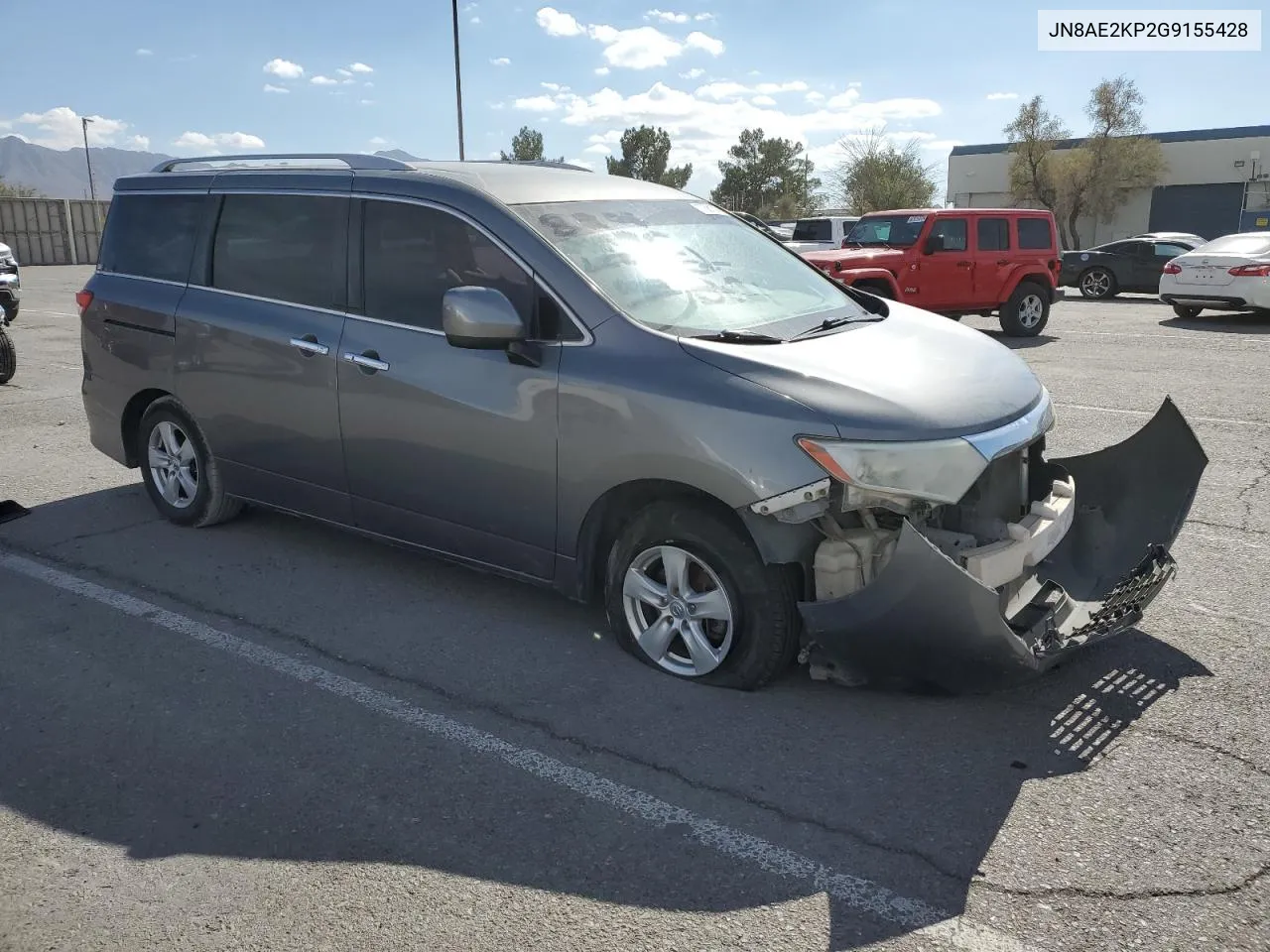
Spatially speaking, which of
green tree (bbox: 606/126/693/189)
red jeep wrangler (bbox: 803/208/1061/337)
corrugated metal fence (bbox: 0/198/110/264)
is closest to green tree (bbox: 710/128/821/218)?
green tree (bbox: 606/126/693/189)

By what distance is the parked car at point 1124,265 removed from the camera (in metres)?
23.5

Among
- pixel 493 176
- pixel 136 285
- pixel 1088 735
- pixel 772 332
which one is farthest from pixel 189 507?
pixel 1088 735

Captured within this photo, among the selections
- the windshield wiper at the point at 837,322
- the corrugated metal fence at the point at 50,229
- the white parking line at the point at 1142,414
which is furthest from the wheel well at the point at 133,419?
the corrugated metal fence at the point at 50,229

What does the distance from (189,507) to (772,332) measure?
3500 mm

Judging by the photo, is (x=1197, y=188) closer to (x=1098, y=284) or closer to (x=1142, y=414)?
(x=1098, y=284)

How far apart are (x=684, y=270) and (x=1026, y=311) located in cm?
1297

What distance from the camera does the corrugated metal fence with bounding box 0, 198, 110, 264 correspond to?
1635 inches

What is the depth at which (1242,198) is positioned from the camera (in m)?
48.6

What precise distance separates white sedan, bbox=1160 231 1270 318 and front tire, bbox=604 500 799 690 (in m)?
15.6

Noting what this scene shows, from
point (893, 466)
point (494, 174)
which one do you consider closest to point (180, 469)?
point (494, 174)

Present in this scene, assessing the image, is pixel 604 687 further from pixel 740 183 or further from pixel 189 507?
pixel 740 183

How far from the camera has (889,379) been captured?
384cm

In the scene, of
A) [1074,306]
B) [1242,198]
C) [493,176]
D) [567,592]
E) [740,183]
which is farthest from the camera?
[740,183]

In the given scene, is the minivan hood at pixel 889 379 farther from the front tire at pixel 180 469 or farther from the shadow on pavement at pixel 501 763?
the front tire at pixel 180 469
